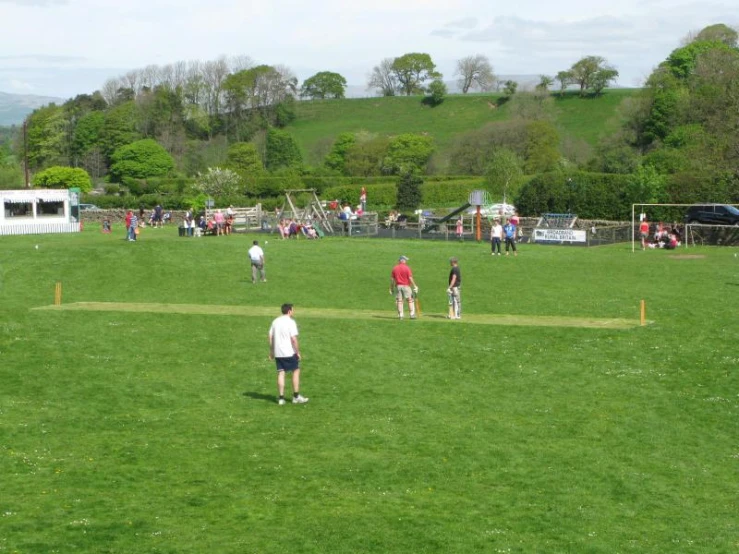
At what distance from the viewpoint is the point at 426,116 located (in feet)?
548

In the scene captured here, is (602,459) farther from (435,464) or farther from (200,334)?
(200,334)

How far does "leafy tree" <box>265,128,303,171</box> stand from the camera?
13862 centimetres

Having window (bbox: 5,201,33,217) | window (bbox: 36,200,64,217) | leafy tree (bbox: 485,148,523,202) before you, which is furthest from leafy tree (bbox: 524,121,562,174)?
window (bbox: 5,201,33,217)

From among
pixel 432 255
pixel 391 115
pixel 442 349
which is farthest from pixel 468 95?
pixel 442 349

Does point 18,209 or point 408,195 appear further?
point 408,195

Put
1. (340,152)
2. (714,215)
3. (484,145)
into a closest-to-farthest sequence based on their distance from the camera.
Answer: (714,215)
(484,145)
(340,152)

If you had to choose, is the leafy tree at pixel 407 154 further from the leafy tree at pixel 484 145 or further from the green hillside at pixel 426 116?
the green hillside at pixel 426 116

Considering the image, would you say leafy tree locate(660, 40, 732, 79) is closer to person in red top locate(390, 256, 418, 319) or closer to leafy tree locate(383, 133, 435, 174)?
leafy tree locate(383, 133, 435, 174)

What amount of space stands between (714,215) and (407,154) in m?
69.5

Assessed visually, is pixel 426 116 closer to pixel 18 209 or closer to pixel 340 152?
pixel 340 152

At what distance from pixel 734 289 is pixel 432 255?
56.6ft

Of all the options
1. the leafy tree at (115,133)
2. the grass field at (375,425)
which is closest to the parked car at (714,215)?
the grass field at (375,425)

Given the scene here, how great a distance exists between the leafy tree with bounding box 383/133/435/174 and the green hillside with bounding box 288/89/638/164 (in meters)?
11.4

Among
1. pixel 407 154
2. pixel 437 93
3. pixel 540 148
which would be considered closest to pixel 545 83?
pixel 437 93
